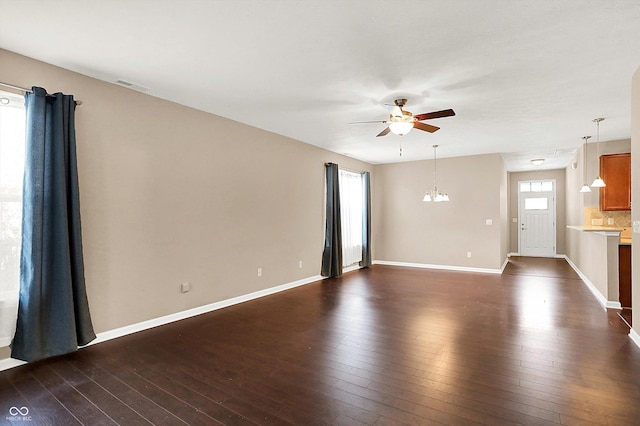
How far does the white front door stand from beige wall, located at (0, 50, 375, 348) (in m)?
8.05

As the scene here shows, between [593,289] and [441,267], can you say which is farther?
[441,267]

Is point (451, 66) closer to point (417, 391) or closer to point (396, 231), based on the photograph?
point (417, 391)

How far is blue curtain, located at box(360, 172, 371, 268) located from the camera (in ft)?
25.8

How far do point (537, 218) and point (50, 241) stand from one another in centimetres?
1146

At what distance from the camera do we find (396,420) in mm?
2047

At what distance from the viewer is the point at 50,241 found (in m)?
2.91

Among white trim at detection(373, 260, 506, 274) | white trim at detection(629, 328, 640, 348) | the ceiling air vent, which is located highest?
the ceiling air vent

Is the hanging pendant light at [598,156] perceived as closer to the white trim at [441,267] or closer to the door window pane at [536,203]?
the white trim at [441,267]

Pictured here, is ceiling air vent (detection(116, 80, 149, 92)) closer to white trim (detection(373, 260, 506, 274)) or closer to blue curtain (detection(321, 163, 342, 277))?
blue curtain (detection(321, 163, 342, 277))

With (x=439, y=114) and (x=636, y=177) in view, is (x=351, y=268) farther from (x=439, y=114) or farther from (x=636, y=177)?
(x=636, y=177)

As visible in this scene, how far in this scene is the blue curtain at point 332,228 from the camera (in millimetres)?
6559

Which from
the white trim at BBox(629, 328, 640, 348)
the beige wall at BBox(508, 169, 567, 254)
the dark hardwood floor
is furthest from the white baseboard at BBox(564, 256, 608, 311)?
the beige wall at BBox(508, 169, 567, 254)

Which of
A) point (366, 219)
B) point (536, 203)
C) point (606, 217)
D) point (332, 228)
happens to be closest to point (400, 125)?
point (332, 228)

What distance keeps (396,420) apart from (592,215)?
626 cm
